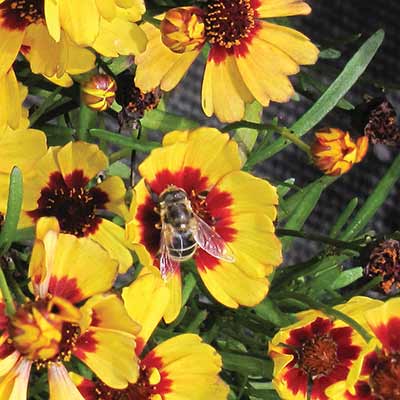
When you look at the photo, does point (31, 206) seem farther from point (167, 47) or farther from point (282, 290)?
point (282, 290)

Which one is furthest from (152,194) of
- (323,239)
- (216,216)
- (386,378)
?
(386,378)

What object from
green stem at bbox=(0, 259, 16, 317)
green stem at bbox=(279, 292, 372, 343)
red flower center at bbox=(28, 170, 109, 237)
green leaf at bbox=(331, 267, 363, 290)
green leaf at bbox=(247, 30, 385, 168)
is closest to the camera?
green stem at bbox=(0, 259, 16, 317)

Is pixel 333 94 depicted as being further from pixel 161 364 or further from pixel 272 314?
pixel 161 364

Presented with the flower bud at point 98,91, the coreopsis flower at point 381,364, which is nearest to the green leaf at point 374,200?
the coreopsis flower at point 381,364

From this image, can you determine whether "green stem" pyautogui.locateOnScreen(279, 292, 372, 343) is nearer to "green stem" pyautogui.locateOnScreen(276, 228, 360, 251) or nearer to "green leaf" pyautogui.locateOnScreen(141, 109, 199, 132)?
"green stem" pyautogui.locateOnScreen(276, 228, 360, 251)

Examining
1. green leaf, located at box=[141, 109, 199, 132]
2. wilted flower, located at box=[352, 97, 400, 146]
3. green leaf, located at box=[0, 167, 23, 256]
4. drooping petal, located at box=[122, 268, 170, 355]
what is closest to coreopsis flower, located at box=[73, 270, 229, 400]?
drooping petal, located at box=[122, 268, 170, 355]

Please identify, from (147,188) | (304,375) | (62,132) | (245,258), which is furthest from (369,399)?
(62,132)
